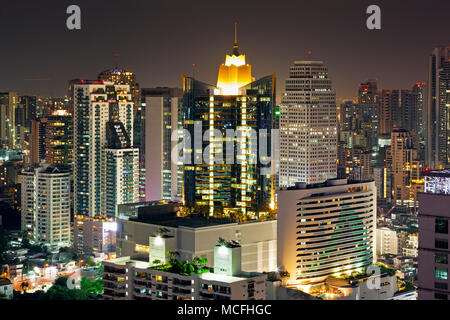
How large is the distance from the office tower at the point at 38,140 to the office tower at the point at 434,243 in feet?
58.7

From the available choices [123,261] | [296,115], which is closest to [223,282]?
[123,261]

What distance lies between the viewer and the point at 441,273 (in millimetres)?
4320

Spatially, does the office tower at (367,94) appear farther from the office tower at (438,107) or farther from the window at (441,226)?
the window at (441,226)

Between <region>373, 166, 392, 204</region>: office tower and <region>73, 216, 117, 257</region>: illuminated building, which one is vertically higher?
<region>373, 166, 392, 204</region>: office tower

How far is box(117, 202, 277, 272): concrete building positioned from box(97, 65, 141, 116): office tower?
28.6 feet

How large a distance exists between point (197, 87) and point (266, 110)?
3.83 feet

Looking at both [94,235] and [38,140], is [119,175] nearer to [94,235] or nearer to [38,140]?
Answer: [94,235]

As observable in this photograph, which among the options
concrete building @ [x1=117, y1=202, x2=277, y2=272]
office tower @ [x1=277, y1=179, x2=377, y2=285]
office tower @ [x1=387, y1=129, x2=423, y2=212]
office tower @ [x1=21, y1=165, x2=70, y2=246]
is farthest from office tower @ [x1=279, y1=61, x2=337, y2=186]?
concrete building @ [x1=117, y1=202, x2=277, y2=272]

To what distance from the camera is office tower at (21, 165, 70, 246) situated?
57.2 feet

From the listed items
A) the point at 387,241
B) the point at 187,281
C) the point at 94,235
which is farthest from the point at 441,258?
the point at 94,235

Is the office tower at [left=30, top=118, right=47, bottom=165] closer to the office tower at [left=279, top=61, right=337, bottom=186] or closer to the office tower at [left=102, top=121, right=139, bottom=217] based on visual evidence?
the office tower at [left=102, top=121, right=139, bottom=217]

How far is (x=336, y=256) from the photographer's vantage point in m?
12.3

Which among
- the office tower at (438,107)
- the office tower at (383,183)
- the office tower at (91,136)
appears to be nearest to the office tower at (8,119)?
the office tower at (91,136)

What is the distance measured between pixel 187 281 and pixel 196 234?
2850mm
